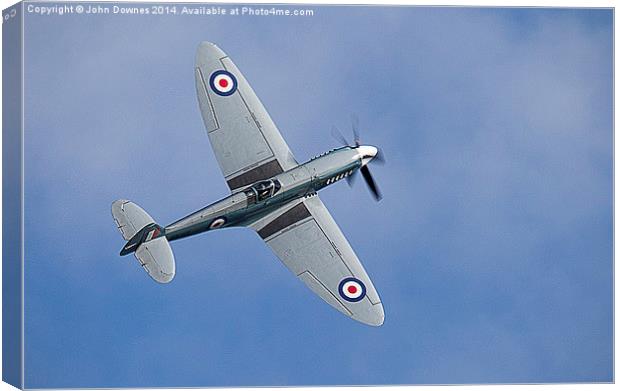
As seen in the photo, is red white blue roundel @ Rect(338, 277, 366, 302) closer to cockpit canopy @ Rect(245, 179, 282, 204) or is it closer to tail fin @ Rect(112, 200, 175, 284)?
cockpit canopy @ Rect(245, 179, 282, 204)

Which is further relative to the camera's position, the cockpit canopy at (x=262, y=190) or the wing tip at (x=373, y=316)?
the wing tip at (x=373, y=316)

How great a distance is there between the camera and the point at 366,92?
1384 cm

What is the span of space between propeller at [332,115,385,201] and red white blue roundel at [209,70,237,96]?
3.03ft

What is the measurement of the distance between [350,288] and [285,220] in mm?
772

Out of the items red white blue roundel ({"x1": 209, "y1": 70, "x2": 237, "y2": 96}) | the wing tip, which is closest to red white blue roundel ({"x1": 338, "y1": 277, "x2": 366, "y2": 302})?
the wing tip

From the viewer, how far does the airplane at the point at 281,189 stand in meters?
13.7

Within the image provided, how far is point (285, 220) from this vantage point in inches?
546

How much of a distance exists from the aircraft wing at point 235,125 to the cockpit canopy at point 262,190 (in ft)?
0.35

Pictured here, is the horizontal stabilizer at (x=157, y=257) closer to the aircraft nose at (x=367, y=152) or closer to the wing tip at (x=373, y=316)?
the wing tip at (x=373, y=316)

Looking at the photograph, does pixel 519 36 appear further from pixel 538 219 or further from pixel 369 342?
pixel 369 342

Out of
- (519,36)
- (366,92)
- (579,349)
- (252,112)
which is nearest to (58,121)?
(252,112)

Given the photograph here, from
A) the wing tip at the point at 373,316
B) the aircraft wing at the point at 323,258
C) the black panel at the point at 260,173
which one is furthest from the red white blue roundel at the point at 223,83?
the wing tip at the point at 373,316

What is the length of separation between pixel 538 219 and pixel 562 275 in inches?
20.6

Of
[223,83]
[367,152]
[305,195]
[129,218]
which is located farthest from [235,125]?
[129,218]
